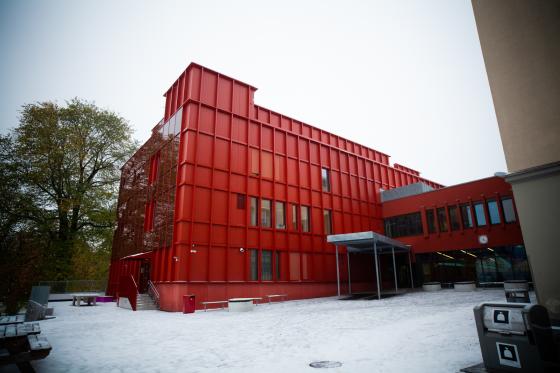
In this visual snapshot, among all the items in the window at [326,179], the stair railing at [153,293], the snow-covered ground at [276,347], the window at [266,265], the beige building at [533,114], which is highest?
the window at [326,179]

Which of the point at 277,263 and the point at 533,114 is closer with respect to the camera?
the point at 533,114

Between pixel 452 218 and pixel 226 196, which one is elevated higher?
pixel 226 196

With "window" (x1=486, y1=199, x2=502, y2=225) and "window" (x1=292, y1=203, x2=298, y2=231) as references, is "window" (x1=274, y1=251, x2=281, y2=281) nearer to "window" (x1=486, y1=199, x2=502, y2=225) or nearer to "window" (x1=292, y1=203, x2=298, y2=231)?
"window" (x1=292, y1=203, x2=298, y2=231)

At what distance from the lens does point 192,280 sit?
68.6 ft

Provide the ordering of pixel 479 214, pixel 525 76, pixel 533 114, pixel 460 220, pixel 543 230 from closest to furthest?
pixel 543 230, pixel 533 114, pixel 525 76, pixel 479 214, pixel 460 220

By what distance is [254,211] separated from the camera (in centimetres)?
2556

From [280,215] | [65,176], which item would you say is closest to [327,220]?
[280,215]

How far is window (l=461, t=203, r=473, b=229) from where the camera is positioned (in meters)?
30.3

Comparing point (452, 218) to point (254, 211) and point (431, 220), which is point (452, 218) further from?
point (254, 211)

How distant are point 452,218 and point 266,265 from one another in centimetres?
1959

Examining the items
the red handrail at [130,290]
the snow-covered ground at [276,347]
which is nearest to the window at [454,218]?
the snow-covered ground at [276,347]

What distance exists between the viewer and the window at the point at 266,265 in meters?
24.6

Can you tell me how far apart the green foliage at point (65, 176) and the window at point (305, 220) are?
19.8 meters

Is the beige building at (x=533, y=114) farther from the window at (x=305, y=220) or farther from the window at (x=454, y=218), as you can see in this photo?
the window at (x=454, y=218)
